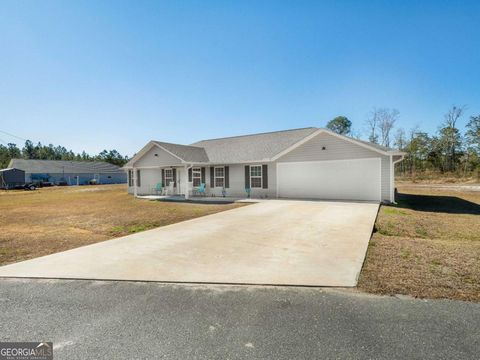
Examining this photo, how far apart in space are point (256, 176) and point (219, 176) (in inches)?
117

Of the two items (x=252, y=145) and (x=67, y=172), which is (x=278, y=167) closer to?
(x=252, y=145)

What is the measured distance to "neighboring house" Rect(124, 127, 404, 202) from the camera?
13.9 metres

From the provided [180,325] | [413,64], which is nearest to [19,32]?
[180,325]

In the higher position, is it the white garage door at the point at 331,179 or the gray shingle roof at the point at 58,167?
the gray shingle roof at the point at 58,167

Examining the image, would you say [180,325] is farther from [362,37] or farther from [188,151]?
[188,151]

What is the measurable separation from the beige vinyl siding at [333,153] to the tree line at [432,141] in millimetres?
35446

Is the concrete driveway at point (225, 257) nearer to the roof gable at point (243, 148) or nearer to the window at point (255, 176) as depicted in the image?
the window at point (255, 176)

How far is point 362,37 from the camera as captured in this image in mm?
12773

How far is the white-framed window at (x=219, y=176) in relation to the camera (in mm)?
18297

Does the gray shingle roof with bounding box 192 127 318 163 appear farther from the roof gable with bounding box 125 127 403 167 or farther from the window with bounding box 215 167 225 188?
the window with bounding box 215 167 225 188

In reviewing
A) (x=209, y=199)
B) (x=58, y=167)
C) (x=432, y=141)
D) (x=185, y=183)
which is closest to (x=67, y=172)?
(x=58, y=167)

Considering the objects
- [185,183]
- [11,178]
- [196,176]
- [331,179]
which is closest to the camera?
[331,179]

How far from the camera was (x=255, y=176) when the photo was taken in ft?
56.6

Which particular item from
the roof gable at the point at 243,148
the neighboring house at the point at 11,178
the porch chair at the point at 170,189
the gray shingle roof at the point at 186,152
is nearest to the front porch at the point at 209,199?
the porch chair at the point at 170,189
